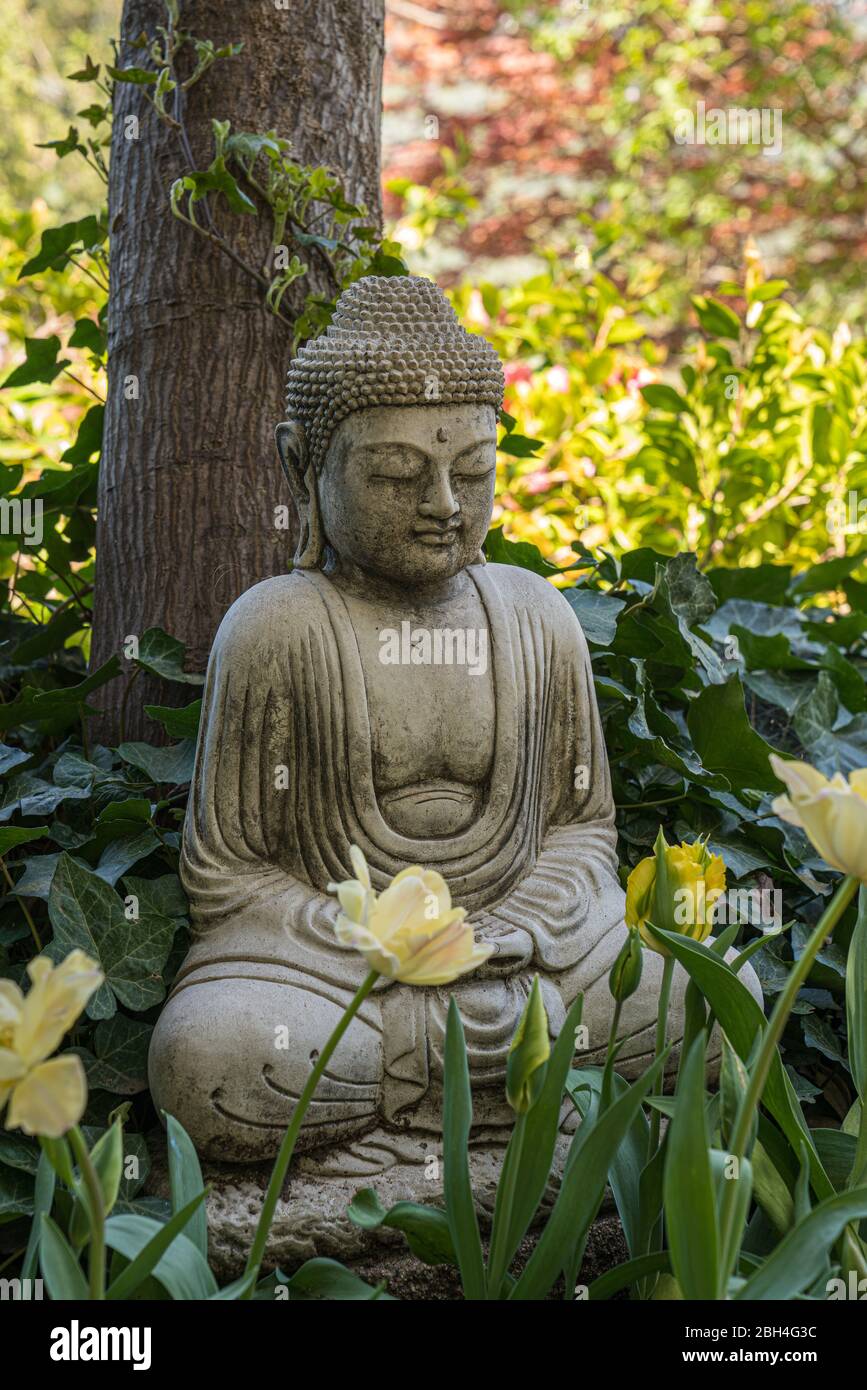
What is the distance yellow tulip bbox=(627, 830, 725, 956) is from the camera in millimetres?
1756

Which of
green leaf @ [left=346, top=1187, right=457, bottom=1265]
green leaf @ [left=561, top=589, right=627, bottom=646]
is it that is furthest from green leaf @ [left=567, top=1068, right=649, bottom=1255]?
green leaf @ [left=561, top=589, right=627, bottom=646]

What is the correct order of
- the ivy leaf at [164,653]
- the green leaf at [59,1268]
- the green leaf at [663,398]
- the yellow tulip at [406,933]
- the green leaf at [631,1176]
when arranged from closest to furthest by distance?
the yellow tulip at [406,933] < the green leaf at [59,1268] < the green leaf at [631,1176] < the ivy leaf at [164,653] < the green leaf at [663,398]

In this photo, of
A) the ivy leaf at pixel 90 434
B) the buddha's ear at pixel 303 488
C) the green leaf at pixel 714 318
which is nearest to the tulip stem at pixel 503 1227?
the buddha's ear at pixel 303 488

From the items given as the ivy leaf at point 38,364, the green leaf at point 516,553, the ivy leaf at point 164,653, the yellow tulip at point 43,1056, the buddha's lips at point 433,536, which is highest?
the ivy leaf at point 38,364

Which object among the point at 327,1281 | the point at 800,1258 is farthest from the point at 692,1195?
the point at 327,1281

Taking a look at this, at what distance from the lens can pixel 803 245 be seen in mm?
9320

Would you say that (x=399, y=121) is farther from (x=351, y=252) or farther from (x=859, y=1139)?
(x=859, y=1139)

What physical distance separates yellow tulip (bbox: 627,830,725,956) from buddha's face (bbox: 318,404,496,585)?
79 cm

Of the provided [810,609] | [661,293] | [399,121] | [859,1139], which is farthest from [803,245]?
[859,1139]

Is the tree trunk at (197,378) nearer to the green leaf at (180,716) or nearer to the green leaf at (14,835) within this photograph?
the green leaf at (180,716)

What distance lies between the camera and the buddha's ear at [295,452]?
2514mm

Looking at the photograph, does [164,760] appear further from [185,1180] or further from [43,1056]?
[43,1056]

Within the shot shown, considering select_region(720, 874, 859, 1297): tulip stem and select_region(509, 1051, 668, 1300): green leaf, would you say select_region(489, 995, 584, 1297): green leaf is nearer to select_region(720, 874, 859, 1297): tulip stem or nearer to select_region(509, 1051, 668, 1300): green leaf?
select_region(509, 1051, 668, 1300): green leaf

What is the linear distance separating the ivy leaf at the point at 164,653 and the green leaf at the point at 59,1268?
4.92ft
